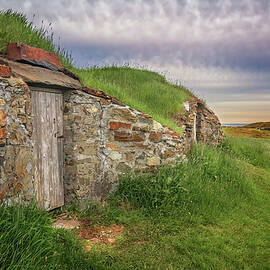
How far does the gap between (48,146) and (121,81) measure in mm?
6897

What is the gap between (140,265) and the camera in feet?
10.8

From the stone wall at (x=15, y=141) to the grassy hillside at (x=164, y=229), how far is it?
0.33m

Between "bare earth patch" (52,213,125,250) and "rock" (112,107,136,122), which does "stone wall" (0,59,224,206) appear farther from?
"bare earth patch" (52,213,125,250)

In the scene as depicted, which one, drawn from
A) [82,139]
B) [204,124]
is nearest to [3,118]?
[82,139]

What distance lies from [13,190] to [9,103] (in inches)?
46.6

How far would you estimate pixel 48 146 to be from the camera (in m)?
4.23

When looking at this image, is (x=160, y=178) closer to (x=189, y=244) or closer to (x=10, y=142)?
(x=189, y=244)

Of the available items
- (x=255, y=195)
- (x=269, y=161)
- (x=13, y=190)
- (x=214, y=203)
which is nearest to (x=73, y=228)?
(x=13, y=190)

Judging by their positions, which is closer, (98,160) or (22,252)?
(22,252)

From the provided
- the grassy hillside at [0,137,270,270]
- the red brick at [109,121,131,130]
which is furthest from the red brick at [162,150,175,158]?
the red brick at [109,121,131,130]

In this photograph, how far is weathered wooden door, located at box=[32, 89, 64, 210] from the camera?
13.1 ft

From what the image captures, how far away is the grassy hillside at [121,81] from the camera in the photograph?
491cm

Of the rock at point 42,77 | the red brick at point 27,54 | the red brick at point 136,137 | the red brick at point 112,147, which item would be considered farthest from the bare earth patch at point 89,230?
the red brick at point 27,54

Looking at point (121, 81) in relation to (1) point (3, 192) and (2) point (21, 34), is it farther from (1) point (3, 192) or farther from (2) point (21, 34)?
(1) point (3, 192)
